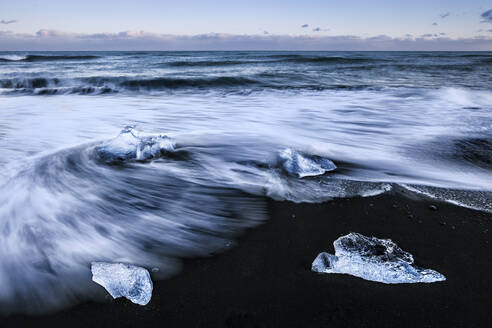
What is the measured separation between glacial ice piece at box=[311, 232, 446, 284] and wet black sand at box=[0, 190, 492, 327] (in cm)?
4

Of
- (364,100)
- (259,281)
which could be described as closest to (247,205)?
(259,281)

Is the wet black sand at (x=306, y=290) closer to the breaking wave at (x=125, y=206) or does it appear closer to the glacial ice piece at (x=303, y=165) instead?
the breaking wave at (x=125, y=206)

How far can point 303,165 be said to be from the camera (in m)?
2.90

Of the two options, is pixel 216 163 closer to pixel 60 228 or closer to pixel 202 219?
pixel 202 219

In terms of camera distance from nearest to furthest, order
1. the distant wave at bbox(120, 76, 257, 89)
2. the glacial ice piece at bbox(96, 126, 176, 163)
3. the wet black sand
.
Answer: the wet black sand
the glacial ice piece at bbox(96, 126, 176, 163)
the distant wave at bbox(120, 76, 257, 89)

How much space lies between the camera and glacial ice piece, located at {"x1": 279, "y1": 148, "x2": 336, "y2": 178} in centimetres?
286

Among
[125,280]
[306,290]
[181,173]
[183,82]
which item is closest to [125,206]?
[181,173]

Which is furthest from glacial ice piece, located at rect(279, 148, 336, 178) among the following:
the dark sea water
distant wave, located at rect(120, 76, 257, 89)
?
distant wave, located at rect(120, 76, 257, 89)

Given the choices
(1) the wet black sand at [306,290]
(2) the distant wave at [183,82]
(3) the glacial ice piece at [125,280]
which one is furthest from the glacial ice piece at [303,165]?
(2) the distant wave at [183,82]

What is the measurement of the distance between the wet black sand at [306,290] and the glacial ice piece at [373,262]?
0.14ft

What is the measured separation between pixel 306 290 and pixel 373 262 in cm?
41

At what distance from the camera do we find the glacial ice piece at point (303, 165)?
2.86 meters

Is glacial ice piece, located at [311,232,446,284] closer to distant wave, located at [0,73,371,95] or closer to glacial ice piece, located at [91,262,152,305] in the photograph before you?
glacial ice piece, located at [91,262,152,305]

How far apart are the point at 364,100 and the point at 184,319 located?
786 centimetres
